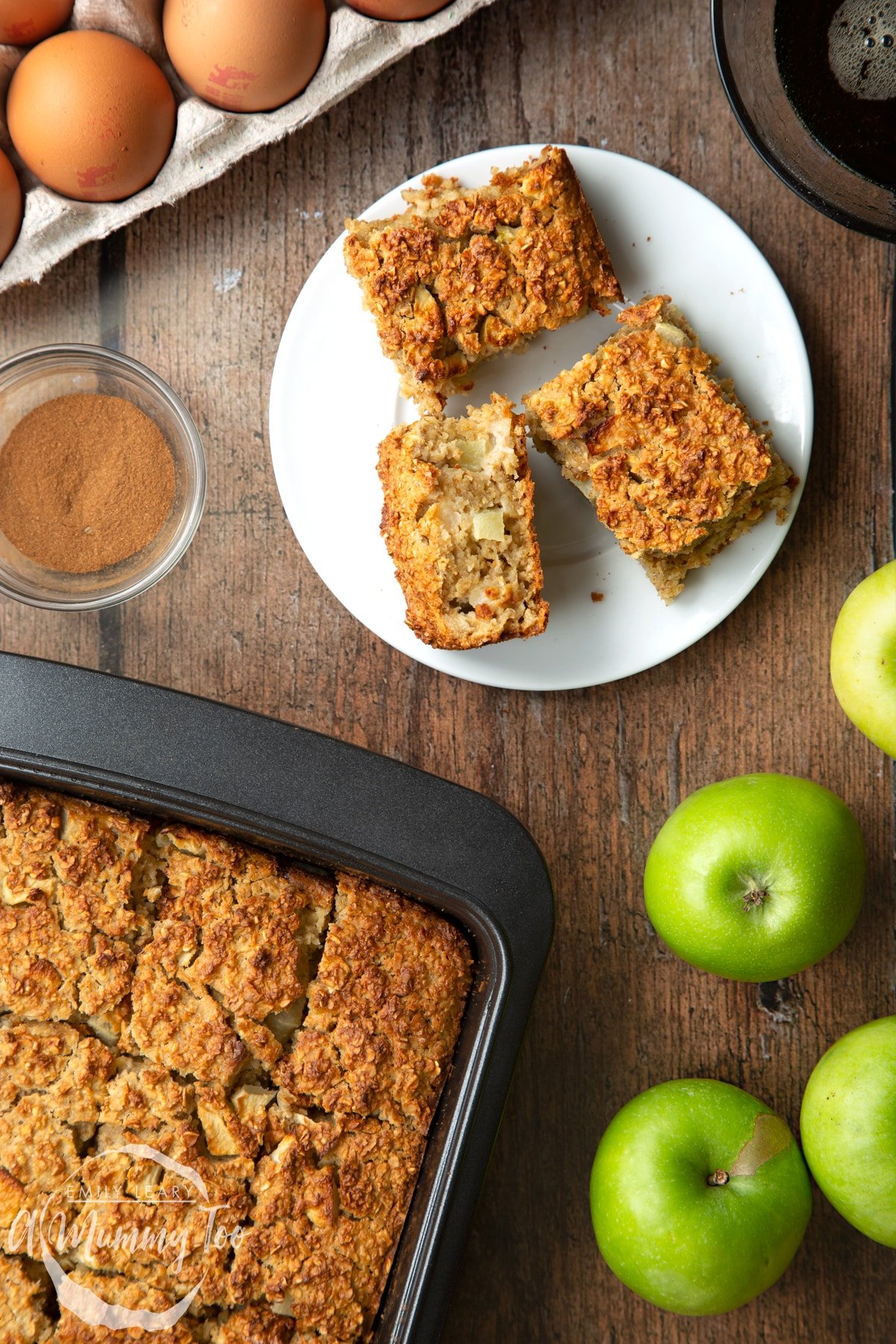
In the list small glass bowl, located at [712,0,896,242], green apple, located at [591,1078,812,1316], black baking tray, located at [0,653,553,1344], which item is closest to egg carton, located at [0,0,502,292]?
small glass bowl, located at [712,0,896,242]

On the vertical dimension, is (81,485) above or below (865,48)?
below

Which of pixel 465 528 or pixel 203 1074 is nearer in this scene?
pixel 203 1074

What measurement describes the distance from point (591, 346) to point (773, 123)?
0.50 metres

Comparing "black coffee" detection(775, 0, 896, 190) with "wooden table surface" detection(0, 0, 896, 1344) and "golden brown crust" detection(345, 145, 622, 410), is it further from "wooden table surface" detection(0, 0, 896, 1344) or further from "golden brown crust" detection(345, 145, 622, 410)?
"golden brown crust" detection(345, 145, 622, 410)

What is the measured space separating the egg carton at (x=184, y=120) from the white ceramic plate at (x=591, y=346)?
23cm

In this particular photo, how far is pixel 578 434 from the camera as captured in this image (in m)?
1.81

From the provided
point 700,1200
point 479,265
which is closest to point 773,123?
point 479,265

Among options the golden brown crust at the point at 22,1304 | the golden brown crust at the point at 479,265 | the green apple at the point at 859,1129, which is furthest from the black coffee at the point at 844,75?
the golden brown crust at the point at 22,1304

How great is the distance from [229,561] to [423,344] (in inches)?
23.2

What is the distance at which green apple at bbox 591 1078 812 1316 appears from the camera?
5.32ft

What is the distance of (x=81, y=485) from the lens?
1.88 meters

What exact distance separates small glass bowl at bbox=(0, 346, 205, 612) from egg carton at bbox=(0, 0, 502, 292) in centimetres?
18

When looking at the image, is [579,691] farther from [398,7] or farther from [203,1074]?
[398,7]

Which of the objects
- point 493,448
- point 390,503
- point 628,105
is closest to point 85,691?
point 390,503
